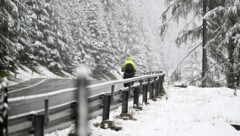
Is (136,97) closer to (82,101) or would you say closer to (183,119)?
(183,119)

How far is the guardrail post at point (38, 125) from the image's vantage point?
548 centimetres

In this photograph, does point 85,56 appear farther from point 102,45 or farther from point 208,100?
point 208,100

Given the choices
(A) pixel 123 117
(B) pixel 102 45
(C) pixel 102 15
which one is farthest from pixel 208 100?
(C) pixel 102 15

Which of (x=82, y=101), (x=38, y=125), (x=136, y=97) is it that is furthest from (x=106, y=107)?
(x=82, y=101)

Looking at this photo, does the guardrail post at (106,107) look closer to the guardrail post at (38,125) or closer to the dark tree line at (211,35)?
the guardrail post at (38,125)

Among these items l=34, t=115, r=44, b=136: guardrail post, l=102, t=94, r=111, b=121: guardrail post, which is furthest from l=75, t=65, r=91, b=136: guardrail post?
l=102, t=94, r=111, b=121: guardrail post

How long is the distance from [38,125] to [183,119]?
19.2 feet

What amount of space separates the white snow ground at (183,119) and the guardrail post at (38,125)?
0.55m

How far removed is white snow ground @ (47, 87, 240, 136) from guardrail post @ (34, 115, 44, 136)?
0.55 m

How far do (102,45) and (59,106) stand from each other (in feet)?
171

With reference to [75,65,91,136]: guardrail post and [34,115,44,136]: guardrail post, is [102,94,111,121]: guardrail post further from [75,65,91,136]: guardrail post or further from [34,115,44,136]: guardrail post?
[75,65,91,136]: guardrail post

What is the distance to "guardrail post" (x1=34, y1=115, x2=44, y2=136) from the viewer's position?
5.48 meters

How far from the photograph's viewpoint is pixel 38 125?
18.0ft

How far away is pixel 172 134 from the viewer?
27.0ft
